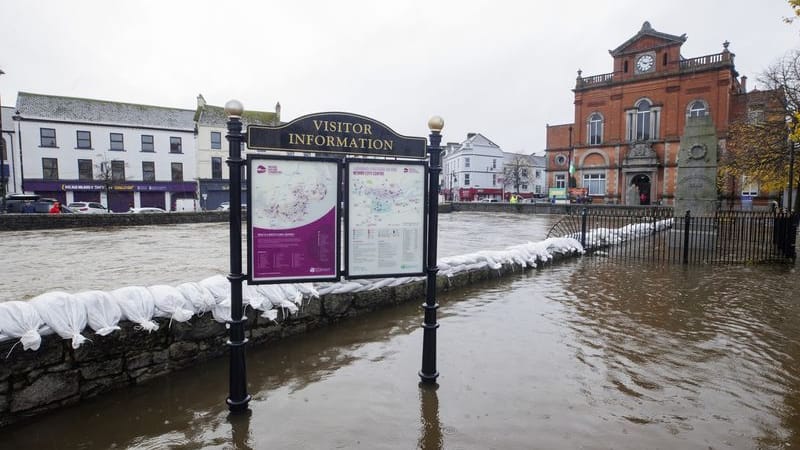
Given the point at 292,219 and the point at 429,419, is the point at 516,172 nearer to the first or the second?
the point at 292,219

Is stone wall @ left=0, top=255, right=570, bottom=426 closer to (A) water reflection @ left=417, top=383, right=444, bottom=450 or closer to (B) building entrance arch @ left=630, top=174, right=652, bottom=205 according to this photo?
(A) water reflection @ left=417, top=383, right=444, bottom=450

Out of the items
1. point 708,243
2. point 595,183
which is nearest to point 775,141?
point 708,243

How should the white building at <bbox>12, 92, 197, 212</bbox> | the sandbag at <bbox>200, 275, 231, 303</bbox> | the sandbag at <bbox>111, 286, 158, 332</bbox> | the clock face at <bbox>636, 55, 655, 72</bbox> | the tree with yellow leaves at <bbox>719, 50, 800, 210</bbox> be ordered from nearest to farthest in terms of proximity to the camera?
1. the sandbag at <bbox>111, 286, 158, 332</bbox>
2. the sandbag at <bbox>200, 275, 231, 303</bbox>
3. the tree with yellow leaves at <bbox>719, 50, 800, 210</bbox>
4. the white building at <bbox>12, 92, 197, 212</bbox>
5. the clock face at <bbox>636, 55, 655, 72</bbox>

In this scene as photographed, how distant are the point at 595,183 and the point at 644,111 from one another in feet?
25.0

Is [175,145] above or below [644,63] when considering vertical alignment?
below

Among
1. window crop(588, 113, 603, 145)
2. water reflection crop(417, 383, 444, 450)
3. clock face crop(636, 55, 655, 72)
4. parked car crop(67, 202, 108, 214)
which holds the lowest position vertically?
water reflection crop(417, 383, 444, 450)

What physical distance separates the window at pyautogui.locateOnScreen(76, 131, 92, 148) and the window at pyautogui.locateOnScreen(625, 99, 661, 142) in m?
47.8

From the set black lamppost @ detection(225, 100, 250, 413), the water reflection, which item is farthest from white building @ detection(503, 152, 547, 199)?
Result: black lamppost @ detection(225, 100, 250, 413)

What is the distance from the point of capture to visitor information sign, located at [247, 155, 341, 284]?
3693 millimetres

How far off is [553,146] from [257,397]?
4900 centimetres

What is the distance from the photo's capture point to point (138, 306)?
13.6ft

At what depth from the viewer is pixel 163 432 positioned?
347 centimetres

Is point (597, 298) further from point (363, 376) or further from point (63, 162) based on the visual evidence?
point (63, 162)

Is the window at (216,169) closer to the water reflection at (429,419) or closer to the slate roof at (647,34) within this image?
the slate roof at (647,34)
